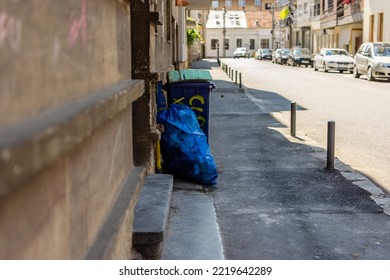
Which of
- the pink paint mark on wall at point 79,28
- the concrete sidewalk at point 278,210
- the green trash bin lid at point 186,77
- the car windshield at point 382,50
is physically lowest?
the concrete sidewalk at point 278,210

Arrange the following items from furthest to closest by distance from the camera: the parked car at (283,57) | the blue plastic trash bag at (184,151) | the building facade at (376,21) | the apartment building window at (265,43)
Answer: the apartment building window at (265,43), the parked car at (283,57), the building facade at (376,21), the blue plastic trash bag at (184,151)

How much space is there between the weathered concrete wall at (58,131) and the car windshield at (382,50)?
91.3 ft

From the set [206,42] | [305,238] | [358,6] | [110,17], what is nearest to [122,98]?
[110,17]

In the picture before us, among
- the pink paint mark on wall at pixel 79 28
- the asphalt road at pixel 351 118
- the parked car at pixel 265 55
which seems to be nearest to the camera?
the pink paint mark on wall at pixel 79 28

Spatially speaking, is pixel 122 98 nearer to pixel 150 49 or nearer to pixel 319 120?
pixel 150 49

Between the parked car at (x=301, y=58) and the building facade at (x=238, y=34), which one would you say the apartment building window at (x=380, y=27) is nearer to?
the parked car at (x=301, y=58)

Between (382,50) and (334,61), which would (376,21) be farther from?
(382,50)

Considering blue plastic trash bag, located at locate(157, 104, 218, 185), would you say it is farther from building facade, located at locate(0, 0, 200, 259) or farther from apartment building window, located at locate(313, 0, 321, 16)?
apartment building window, located at locate(313, 0, 321, 16)

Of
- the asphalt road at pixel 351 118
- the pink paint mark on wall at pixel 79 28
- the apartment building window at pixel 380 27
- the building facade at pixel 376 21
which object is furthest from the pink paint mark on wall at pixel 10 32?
the apartment building window at pixel 380 27

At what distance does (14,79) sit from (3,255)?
499mm

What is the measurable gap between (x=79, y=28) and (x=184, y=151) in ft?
13.3

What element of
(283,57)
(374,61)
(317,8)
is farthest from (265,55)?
(374,61)

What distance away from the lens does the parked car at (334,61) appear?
126ft

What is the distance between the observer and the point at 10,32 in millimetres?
1752
